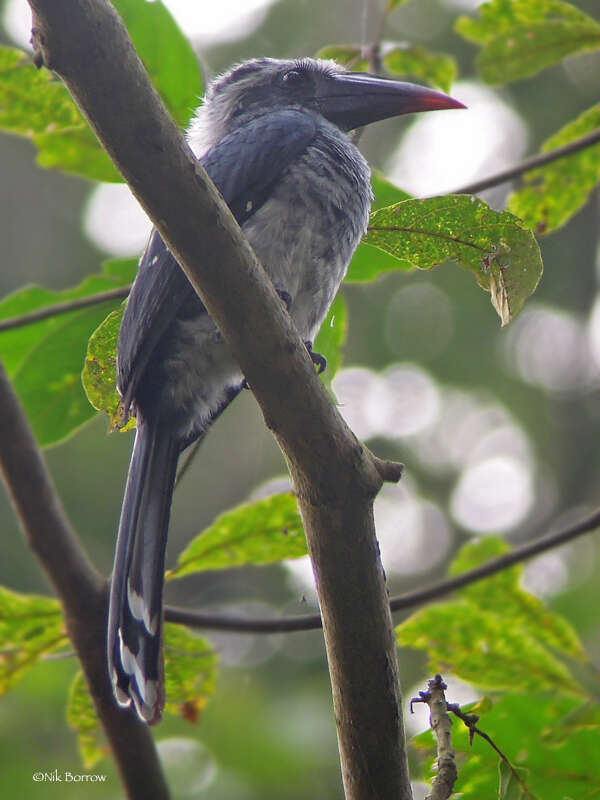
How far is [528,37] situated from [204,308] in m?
1.06

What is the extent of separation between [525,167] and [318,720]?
9.19ft

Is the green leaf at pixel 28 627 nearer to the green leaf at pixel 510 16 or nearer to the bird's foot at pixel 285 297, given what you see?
the bird's foot at pixel 285 297

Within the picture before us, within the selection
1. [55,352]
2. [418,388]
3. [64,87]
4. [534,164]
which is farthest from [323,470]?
[418,388]

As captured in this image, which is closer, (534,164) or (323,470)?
(323,470)

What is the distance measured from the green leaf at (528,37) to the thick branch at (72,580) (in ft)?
4.71

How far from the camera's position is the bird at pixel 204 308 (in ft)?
6.23

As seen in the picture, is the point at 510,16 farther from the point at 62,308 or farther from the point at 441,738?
the point at 441,738

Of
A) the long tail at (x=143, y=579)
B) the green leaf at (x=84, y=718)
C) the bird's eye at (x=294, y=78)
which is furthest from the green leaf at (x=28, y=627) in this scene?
the bird's eye at (x=294, y=78)

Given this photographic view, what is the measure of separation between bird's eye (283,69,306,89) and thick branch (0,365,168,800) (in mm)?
1292

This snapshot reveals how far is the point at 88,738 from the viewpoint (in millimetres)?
2250

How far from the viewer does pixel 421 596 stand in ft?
6.54

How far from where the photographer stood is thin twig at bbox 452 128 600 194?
2.22 meters

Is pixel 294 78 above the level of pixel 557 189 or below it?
above

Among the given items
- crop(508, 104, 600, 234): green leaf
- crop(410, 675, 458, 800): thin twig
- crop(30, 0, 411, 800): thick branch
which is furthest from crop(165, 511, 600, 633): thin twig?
crop(508, 104, 600, 234): green leaf
